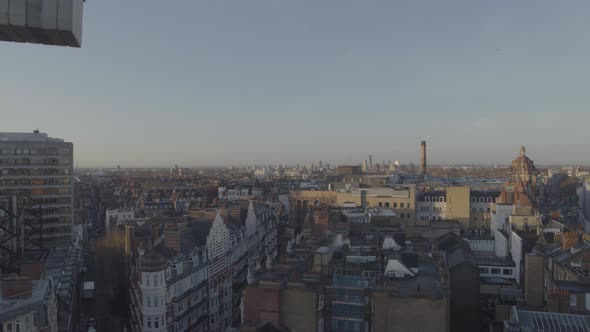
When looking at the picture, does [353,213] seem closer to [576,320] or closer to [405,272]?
[405,272]

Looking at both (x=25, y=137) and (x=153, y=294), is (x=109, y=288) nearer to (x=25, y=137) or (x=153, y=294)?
(x=153, y=294)

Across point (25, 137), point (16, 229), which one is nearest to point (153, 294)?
point (16, 229)

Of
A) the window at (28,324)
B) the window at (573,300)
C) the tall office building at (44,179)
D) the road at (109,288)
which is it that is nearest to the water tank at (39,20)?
the window at (28,324)

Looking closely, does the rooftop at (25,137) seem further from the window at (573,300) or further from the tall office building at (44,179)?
the window at (573,300)

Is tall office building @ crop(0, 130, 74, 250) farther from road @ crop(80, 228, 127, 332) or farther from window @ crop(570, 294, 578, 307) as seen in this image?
window @ crop(570, 294, 578, 307)

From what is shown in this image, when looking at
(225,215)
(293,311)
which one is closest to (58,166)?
(225,215)

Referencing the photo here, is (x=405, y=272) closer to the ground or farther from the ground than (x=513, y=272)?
farther from the ground

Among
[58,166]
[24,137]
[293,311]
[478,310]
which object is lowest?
[478,310]
